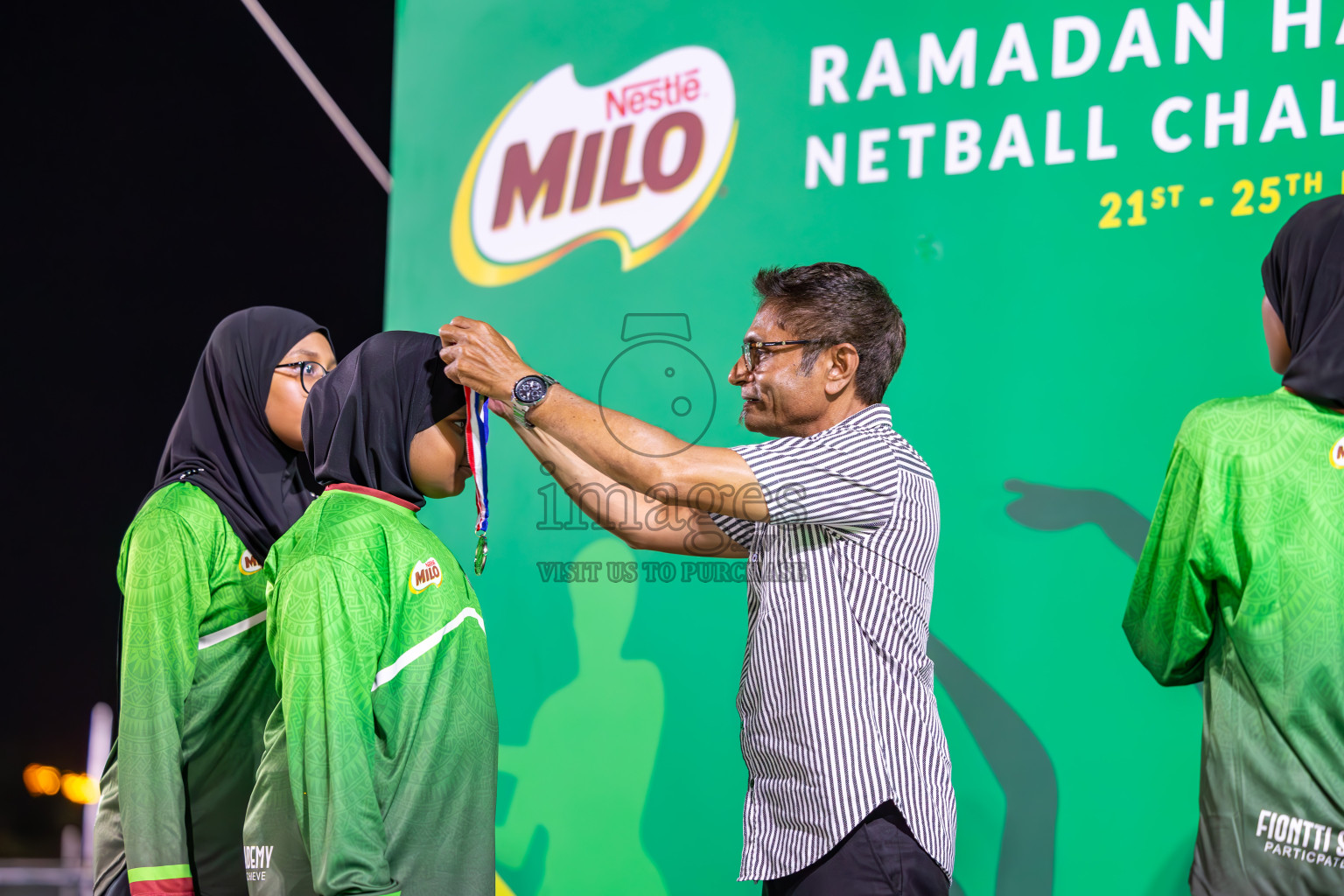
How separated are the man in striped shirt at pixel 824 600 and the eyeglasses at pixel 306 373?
0.55 metres

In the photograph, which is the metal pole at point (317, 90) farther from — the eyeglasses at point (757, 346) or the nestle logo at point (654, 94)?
the eyeglasses at point (757, 346)

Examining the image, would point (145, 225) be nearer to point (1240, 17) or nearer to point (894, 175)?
point (894, 175)

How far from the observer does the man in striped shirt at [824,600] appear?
1600 mm

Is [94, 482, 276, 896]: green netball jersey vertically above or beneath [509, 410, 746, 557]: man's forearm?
beneath

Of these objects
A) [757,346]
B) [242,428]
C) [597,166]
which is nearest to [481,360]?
[757,346]

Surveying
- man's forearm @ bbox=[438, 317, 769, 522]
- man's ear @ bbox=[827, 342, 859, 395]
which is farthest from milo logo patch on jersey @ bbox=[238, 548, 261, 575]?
man's ear @ bbox=[827, 342, 859, 395]

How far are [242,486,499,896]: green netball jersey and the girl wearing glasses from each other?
0.90ft

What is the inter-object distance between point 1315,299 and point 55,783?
514 centimetres

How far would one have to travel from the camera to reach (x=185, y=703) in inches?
76.0

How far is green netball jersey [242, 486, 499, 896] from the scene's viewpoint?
1.49 metres

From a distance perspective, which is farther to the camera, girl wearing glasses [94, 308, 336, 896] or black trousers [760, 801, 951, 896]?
girl wearing glasses [94, 308, 336, 896]

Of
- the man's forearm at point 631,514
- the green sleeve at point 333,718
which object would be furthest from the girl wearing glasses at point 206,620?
the man's forearm at point 631,514

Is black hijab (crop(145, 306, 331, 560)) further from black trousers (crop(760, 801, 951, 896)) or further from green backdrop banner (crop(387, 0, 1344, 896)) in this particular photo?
black trousers (crop(760, 801, 951, 896))

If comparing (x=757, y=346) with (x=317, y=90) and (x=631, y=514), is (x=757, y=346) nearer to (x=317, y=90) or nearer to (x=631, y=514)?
(x=631, y=514)
